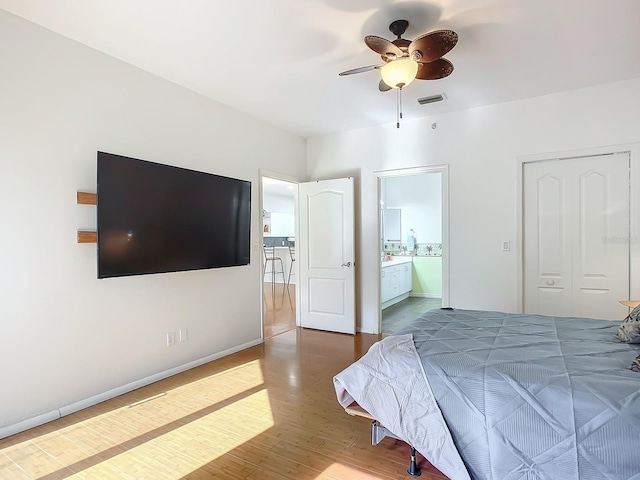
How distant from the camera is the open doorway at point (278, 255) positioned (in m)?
Answer: 6.37

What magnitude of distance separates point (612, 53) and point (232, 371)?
431 centimetres

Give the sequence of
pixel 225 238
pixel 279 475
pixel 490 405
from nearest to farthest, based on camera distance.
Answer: pixel 490 405
pixel 279 475
pixel 225 238

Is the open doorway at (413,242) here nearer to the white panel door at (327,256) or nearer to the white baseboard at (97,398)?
the white panel door at (327,256)

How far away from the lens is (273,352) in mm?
4016

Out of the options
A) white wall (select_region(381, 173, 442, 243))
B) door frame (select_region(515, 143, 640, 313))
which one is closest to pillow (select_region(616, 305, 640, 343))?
door frame (select_region(515, 143, 640, 313))

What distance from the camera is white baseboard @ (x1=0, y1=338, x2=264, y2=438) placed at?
235 cm

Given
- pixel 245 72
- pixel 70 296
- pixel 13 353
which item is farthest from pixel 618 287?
pixel 13 353

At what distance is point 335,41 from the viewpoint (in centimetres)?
262

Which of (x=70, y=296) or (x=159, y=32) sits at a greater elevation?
(x=159, y=32)

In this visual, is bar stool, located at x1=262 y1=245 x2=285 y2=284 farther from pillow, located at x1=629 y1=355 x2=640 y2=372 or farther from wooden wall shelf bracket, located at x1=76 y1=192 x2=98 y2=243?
pillow, located at x1=629 y1=355 x2=640 y2=372

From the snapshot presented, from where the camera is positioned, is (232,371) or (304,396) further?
(232,371)

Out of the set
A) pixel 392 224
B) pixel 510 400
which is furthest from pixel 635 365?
pixel 392 224

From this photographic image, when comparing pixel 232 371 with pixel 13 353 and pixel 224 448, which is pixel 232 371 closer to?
pixel 224 448

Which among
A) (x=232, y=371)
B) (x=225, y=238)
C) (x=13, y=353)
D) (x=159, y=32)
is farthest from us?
(x=225, y=238)
